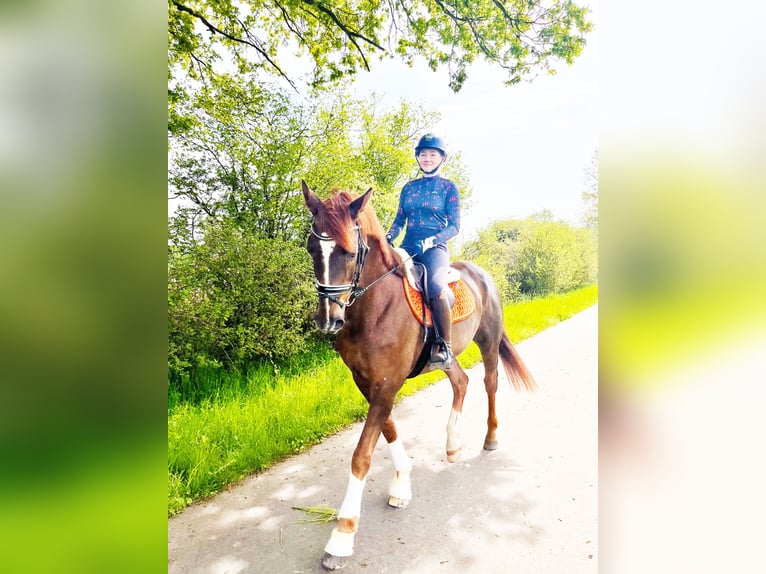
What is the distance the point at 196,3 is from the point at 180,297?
2.62 m

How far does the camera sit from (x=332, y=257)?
186cm

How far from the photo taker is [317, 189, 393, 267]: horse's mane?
186cm

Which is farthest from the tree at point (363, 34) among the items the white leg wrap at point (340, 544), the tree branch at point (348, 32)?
the white leg wrap at point (340, 544)

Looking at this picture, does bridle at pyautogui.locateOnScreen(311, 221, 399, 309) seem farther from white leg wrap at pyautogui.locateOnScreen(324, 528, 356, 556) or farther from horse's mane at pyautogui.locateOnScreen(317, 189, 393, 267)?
white leg wrap at pyautogui.locateOnScreen(324, 528, 356, 556)

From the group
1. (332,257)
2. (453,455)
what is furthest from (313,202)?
(453,455)

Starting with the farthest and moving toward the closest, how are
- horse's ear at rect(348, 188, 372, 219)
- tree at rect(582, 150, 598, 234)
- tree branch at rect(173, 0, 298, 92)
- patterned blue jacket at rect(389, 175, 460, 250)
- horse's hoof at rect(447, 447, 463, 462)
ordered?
1. tree at rect(582, 150, 598, 234)
2. tree branch at rect(173, 0, 298, 92)
3. horse's hoof at rect(447, 447, 463, 462)
4. patterned blue jacket at rect(389, 175, 460, 250)
5. horse's ear at rect(348, 188, 372, 219)

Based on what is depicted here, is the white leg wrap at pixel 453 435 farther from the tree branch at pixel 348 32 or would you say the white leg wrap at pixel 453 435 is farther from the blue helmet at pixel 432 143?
the tree branch at pixel 348 32

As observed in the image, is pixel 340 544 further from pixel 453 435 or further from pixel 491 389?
pixel 491 389

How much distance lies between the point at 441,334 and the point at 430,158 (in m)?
1.20

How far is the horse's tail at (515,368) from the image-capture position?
131 inches

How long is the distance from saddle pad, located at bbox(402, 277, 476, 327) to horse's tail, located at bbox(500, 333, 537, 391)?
66 cm

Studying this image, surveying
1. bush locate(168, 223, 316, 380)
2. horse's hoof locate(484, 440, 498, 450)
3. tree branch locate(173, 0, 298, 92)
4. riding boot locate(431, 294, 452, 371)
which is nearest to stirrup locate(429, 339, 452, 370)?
riding boot locate(431, 294, 452, 371)

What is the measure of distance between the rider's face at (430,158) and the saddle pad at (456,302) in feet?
2.72
